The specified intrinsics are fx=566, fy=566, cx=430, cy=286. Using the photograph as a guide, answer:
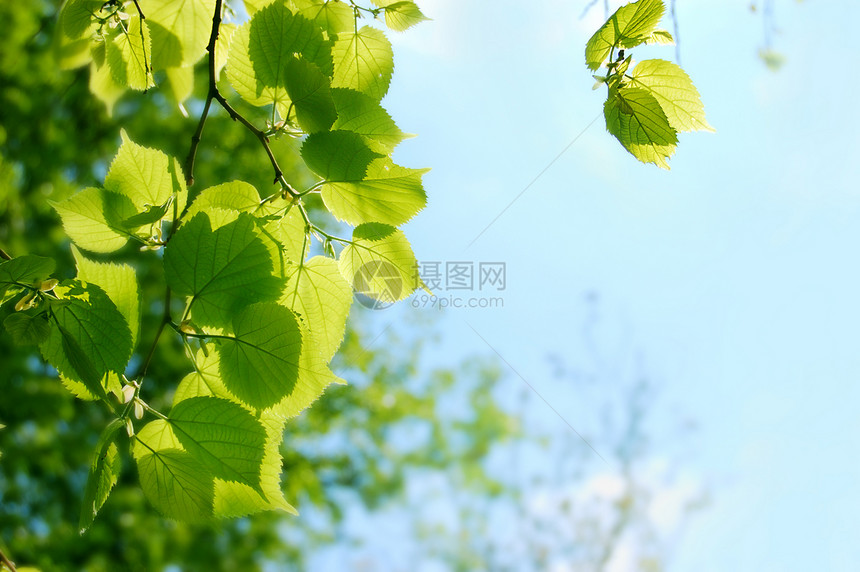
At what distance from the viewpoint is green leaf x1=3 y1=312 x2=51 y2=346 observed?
318mm

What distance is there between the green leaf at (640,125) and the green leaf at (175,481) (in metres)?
0.34

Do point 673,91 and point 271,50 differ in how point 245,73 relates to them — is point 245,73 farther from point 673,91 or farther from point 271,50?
point 673,91

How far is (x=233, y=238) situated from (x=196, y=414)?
0.34ft

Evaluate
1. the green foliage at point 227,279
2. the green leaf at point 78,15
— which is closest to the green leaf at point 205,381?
the green foliage at point 227,279

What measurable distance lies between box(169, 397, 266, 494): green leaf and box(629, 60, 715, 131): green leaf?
0.34 m

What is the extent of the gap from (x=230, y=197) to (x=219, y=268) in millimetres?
63

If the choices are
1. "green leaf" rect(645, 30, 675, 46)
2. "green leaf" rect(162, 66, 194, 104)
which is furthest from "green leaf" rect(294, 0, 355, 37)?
"green leaf" rect(645, 30, 675, 46)

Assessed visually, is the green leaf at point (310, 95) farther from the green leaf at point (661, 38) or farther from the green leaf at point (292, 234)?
the green leaf at point (661, 38)

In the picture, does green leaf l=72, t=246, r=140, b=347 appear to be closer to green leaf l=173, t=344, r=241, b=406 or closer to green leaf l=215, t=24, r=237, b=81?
green leaf l=173, t=344, r=241, b=406

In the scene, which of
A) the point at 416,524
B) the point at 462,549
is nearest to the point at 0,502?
the point at 416,524

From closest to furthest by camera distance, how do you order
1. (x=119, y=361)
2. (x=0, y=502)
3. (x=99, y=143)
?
(x=119, y=361) < (x=0, y=502) < (x=99, y=143)

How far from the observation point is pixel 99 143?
142 inches

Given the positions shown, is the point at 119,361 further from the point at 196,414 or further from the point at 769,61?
the point at 769,61

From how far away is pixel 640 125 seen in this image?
1.25 feet
